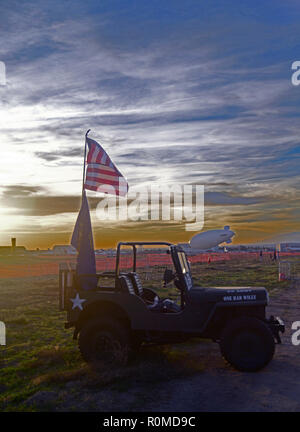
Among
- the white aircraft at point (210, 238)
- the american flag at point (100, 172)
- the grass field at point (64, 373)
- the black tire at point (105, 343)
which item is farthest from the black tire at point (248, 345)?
the white aircraft at point (210, 238)

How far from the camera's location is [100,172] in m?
10.5

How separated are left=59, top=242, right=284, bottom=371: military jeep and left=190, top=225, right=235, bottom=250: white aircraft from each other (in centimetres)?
8438

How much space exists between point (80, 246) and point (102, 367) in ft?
9.26

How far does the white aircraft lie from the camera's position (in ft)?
301

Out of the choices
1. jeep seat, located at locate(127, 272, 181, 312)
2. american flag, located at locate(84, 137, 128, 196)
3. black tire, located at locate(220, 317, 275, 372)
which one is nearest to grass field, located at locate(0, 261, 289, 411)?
black tire, located at locate(220, 317, 275, 372)

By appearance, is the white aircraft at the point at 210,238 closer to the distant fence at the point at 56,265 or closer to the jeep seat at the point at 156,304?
the distant fence at the point at 56,265

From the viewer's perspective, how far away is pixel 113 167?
10.7 m

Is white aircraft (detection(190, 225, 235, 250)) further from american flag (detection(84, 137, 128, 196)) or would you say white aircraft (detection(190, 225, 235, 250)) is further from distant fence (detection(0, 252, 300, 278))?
american flag (detection(84, 137, 128, 196))

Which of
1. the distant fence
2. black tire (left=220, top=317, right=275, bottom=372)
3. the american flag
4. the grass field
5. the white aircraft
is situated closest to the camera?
the grass field

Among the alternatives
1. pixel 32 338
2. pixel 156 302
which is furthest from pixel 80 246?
pixel 32 338

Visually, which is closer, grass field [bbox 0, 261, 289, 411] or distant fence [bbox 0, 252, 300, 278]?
grass field [bbox 0, 261, 289, 411]

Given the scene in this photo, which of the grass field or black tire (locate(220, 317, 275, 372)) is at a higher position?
black tire (locate(220, 317, 275, 372))

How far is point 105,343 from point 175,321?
1.38 metres
